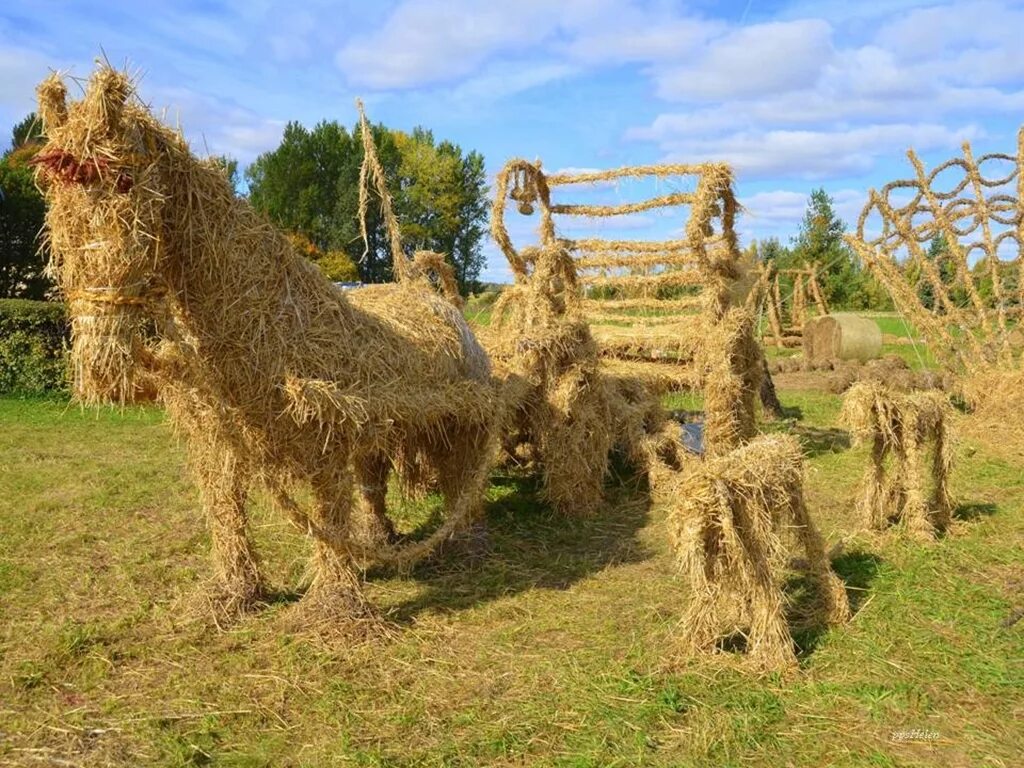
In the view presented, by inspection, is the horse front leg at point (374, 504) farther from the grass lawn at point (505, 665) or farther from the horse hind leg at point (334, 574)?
the horse hind leg at point (334, 574)

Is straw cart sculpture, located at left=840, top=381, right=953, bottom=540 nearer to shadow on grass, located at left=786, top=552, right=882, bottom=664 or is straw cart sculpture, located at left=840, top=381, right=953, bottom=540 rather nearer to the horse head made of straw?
shadow on grass, located at left=786, top=552, right=882, bottom=664

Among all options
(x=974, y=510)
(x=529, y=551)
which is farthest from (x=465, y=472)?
(x=974, y=510)

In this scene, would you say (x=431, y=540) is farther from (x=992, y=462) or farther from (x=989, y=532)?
(x=992, y=462)

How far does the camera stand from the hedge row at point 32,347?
41.6 ft

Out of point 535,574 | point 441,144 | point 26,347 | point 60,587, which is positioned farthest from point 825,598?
point 441,144

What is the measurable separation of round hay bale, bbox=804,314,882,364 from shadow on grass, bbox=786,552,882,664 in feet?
43.4

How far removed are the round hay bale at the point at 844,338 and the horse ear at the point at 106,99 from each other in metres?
16.6

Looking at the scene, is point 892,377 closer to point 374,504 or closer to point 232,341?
point 374,504

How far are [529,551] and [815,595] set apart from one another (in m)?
2.12

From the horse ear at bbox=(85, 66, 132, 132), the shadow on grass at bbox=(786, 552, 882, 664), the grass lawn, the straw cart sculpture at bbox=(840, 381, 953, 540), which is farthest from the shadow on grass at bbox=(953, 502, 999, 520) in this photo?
the horse ear at bbox=(85, 66, 132, 132)

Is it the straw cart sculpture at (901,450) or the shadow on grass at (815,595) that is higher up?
the straw cart sculpture at (901,450)

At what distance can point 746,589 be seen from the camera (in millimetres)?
4230

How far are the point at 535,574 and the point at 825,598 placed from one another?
6.41 ft

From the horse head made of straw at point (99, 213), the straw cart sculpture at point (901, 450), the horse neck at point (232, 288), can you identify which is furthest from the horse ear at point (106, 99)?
the straw cart sculpture at point (901, 450)
